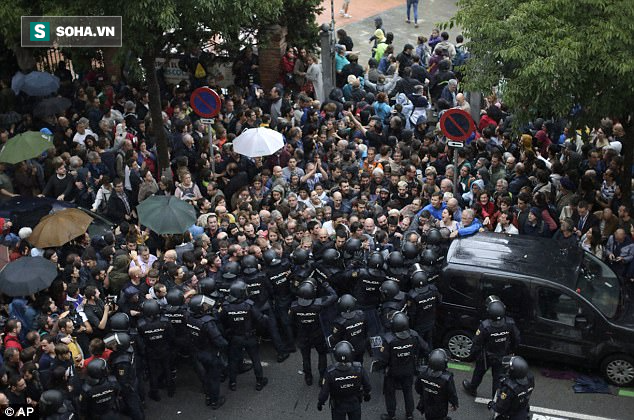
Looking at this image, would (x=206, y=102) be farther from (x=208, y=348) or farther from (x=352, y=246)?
(x=208, y=348)

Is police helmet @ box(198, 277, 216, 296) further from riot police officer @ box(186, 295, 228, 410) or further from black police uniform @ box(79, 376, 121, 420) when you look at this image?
black police uniform @ box(79, 376, 121, 420)

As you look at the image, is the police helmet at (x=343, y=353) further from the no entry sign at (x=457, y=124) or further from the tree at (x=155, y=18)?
the tree at (x=155, y=18)

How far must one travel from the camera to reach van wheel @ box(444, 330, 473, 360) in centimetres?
1216

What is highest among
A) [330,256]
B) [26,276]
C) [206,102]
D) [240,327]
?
[206,102]

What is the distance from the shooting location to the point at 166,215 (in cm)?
1323

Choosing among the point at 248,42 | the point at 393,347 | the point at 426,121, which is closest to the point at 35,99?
the point at 248,42

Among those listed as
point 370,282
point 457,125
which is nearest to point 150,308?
point 370,282

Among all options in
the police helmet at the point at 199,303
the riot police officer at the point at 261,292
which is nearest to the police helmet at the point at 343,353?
the police helmet at the point at 199,303

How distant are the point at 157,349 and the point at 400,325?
3.12 m

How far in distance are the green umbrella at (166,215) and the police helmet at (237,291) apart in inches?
78.8

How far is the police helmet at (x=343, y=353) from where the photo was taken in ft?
33.1

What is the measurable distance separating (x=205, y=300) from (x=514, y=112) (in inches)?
231

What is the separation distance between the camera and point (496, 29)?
1344 cm

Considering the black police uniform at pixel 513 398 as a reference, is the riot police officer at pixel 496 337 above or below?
above
